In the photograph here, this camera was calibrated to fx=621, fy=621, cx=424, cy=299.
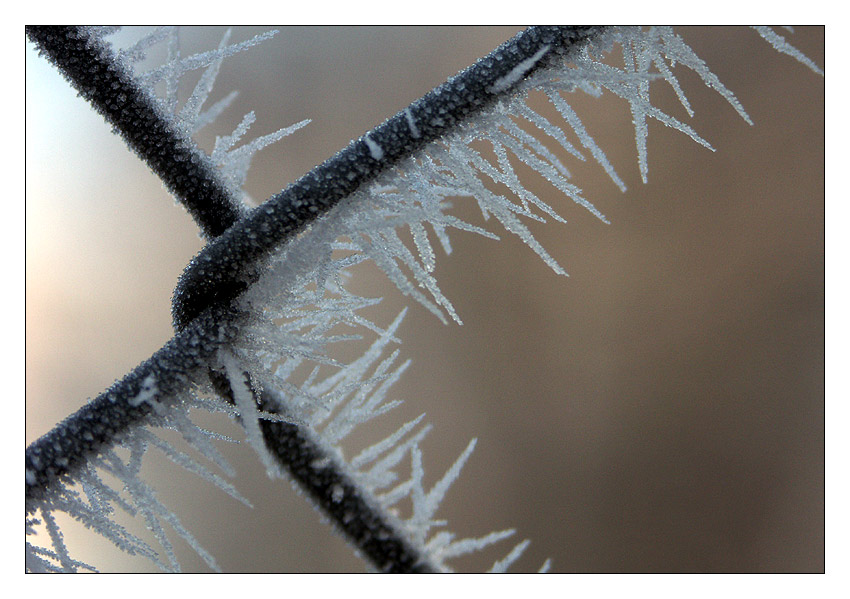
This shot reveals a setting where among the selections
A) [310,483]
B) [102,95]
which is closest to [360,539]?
[310,483]

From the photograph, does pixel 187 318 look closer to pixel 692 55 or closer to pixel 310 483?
pixel 310 483

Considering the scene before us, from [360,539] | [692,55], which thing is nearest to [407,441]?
[360,539]

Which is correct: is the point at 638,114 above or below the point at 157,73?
below

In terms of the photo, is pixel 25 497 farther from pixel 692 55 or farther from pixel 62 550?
pixel 692 55

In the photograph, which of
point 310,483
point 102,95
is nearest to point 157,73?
point 102,95

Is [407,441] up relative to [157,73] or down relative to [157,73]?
down

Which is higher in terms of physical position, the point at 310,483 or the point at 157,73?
the point at 157,73

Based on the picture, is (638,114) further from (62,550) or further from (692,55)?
(62,550)
